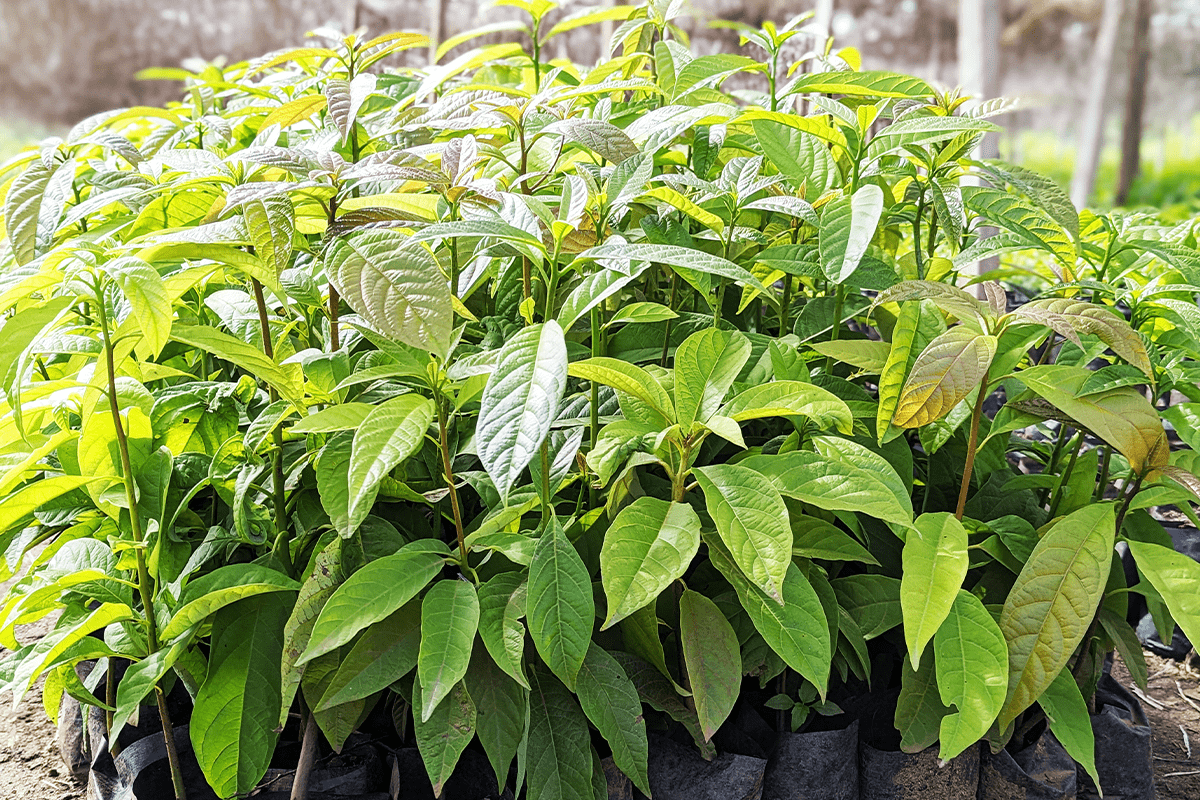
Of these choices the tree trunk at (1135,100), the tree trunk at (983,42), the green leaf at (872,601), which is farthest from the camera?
the tree trunk at (1135,100)

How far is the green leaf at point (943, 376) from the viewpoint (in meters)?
0.89

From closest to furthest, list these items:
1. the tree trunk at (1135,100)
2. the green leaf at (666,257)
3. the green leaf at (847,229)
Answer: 1. the green leaf at (666,257)
2. the green leaf at (847,229)
3. the tree trunk at (1135,100)

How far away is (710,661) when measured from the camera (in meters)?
0.92

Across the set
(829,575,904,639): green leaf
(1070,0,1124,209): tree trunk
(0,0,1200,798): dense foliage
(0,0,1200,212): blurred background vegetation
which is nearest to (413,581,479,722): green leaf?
(0,0,1200,798): dense foliage

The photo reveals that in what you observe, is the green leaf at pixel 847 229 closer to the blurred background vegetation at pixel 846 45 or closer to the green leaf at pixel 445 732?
the green leaf at pixel 445 732

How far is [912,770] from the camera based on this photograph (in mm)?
1072

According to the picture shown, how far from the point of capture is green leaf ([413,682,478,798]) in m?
0.84

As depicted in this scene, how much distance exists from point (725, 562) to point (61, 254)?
0.80 meters

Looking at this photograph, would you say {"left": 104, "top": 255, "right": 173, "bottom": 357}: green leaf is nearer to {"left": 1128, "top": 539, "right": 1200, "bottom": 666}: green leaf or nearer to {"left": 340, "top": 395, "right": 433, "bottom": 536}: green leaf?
{"left": 340, "top": 395, "right": 433, "bottom": 536}: green leaf

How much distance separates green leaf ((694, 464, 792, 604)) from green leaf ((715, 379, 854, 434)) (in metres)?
0.06

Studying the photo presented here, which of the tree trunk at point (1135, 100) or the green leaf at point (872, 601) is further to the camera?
the tree trunk at point (1135, 100)

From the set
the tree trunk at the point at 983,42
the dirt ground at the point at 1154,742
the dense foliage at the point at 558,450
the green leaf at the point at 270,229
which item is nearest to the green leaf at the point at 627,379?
the dense foliage at the point at 558,450

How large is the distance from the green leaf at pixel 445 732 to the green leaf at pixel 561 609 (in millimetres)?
105

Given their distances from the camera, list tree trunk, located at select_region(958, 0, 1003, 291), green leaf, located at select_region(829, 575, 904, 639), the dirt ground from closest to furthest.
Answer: green leaf, located at select_region(829, 575, 904, 639)
the dirt ground
tree trunk, located at select_region(958, 0, 1003, 291)
